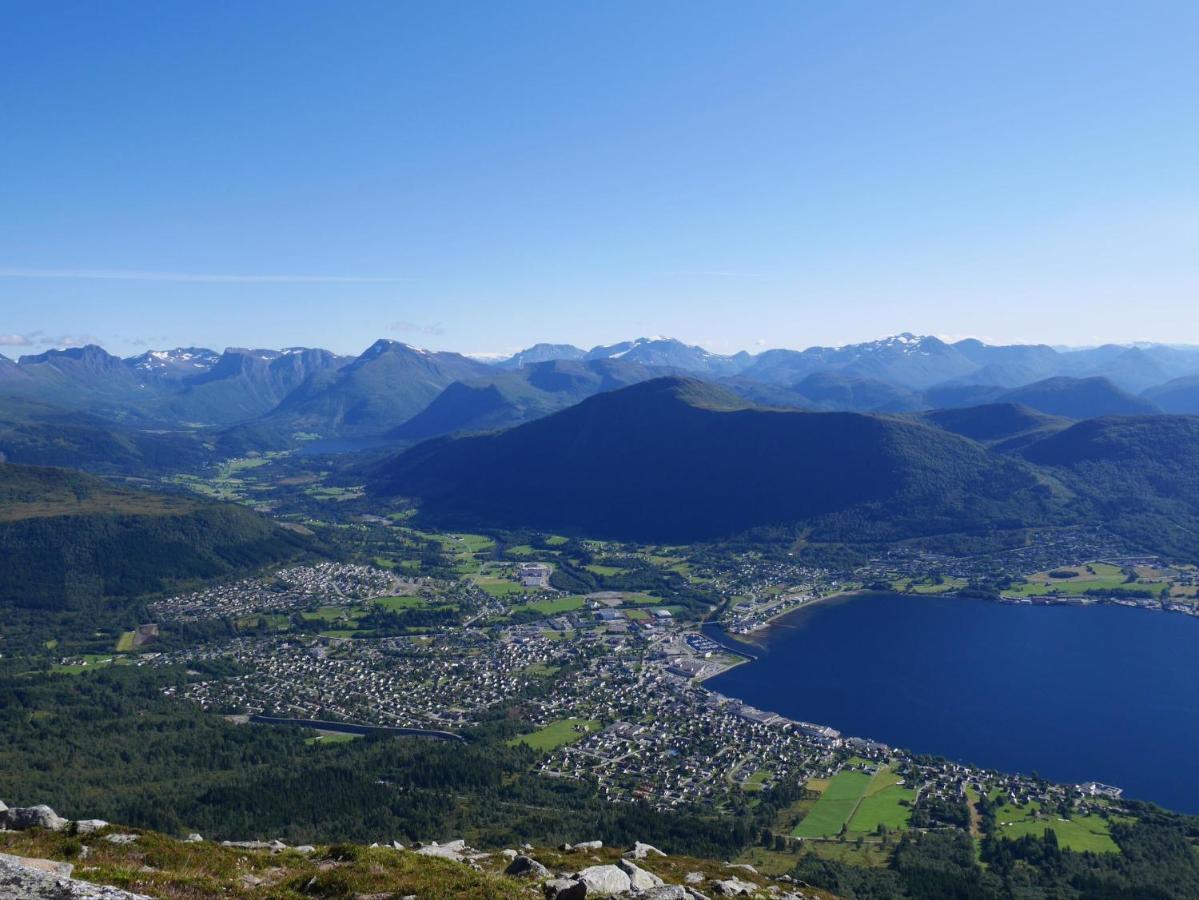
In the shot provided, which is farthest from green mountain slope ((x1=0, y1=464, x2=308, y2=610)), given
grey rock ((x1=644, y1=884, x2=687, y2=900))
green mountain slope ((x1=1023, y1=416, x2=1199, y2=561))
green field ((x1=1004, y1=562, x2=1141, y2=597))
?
green mountain slope ((x1=1023, y1=416, x2=1199, y2=561))

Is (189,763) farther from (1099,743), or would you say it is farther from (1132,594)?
(1132,594)

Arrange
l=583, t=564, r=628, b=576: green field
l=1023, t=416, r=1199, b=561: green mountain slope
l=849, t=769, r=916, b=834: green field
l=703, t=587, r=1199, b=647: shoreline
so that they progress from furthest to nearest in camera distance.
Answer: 1. l=1023, t=416, r=1199, b=561: green mountain slope
2. l=583, t=564, r=628, b=576: green field
3. l=703, t=587, r=1199, b=647: shoreline
4. l=849, t=769, r=916, b=834: green field

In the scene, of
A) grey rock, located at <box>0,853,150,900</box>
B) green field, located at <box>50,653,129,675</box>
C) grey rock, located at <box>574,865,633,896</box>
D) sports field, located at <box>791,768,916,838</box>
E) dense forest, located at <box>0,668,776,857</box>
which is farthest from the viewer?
green field, located at <box>50,653,129,675</box>

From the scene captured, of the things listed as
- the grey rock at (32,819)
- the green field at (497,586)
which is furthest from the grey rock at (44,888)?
the green field at (497,586)

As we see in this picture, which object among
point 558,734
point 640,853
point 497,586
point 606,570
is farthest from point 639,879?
point 606,570

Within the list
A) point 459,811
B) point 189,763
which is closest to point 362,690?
point 189,763

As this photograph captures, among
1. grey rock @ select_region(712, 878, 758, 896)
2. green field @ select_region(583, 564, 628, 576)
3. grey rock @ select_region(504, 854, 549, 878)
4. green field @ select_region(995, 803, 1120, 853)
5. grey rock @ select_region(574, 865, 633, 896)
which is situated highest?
grey rock @ select_region(574, 865, 633, 896)

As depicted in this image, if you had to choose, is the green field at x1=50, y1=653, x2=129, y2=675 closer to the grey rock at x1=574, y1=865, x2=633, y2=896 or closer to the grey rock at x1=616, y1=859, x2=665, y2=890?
the grey rock at x1=616, y1=859, x2=665, y2=890

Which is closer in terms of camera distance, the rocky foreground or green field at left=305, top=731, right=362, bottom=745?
the rocky foreground
